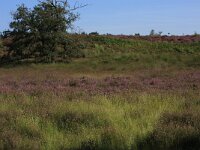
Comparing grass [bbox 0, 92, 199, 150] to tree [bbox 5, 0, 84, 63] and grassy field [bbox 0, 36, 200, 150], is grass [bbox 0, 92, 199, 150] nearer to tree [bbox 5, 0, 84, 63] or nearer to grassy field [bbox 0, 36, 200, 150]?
grassy field [bbox 0, 36, 200, 150]

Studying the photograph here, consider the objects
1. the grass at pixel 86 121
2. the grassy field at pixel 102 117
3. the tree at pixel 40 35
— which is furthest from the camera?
the tree at pixel 40 35

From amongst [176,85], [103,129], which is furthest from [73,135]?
[176,85]

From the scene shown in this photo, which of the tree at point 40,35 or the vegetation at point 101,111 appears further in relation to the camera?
the tree at point 40,35

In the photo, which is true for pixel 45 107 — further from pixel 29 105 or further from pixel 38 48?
pixel 38 48

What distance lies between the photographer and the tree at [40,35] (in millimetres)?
34844

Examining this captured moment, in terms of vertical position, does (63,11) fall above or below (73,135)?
above

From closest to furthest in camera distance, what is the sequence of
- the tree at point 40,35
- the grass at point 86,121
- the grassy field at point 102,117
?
1. the grassy field at point 102,117
2. the grass at point 86,121
3. the tree at point 40,35

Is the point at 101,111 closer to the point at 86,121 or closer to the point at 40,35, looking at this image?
the point at 86,121

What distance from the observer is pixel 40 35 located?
34750mm

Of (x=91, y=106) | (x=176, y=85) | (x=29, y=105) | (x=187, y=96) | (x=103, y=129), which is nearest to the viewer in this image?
(x=103, y=129)

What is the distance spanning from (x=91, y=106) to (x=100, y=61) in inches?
857

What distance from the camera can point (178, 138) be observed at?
31.4 feet

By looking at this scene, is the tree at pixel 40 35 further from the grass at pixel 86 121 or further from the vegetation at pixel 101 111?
the grass at pixel 86 121

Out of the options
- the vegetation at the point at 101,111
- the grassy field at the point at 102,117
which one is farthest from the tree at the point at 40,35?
the grassy field at the point at 102,117
